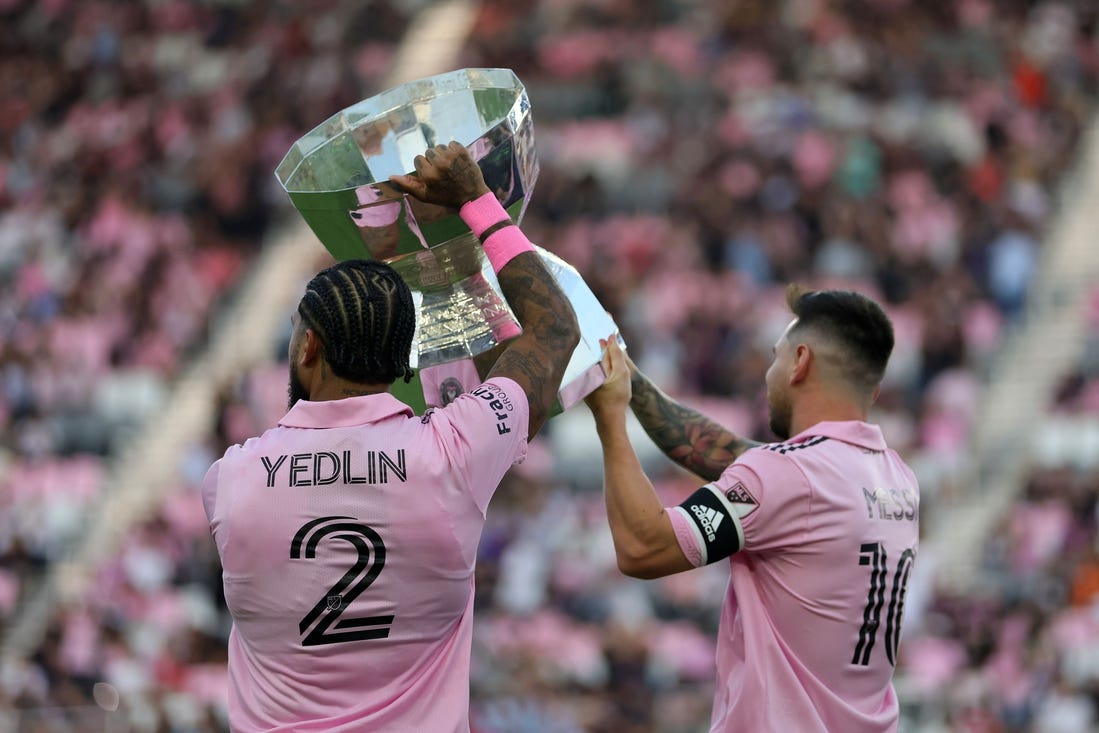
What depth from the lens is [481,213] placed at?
3.33 meters

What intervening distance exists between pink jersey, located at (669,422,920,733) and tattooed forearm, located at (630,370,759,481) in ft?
1.50

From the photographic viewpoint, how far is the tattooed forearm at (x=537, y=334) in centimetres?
318

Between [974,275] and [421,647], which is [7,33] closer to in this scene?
[974,275]

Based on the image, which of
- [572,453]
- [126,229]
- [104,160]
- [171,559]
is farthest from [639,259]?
[104,160]

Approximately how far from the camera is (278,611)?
305 cm

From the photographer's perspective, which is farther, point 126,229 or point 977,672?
point 126,229

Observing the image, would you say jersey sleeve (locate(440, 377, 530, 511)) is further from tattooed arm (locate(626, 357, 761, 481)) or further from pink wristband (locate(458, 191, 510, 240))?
tattooed arm (locate(626, 357, 761, 481))

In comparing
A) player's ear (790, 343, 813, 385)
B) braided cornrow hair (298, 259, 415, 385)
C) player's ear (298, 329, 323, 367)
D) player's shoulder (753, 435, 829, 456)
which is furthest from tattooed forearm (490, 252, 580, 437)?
player's ear (790, 343, 813, 385)

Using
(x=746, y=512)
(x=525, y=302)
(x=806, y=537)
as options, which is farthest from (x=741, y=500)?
(x=525, y=302)

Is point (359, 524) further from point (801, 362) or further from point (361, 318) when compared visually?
point (801, 362)

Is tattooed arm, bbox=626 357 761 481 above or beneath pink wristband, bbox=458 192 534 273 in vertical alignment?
beneath

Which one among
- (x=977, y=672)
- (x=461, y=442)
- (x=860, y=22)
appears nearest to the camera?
(x=461, y=442)

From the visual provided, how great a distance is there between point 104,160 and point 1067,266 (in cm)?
939

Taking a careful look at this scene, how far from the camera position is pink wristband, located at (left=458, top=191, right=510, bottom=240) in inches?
131
